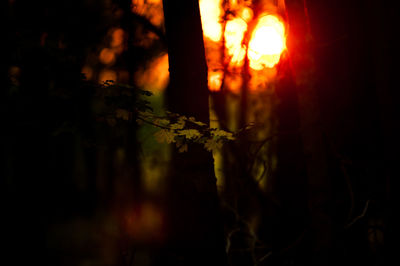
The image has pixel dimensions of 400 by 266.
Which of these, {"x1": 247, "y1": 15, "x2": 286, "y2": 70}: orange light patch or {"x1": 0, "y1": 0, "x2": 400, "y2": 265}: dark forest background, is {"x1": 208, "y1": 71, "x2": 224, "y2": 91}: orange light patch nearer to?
{"x1": 247, "y1": 15, "x2": 286, "y2": 70}: orange light patch

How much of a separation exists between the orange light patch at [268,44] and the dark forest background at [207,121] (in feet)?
1.55

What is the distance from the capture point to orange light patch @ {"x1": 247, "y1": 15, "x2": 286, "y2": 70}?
522 centimetres

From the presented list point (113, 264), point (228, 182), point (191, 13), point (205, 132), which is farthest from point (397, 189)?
point (113, 264)

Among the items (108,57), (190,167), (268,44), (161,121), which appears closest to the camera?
(161,121)

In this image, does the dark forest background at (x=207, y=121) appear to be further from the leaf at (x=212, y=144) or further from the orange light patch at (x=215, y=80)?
the orange light patch at (x=215, y=80)

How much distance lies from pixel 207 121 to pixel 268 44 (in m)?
2.96

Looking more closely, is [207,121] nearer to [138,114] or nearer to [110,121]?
[138,114]

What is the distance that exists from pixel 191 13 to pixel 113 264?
512 inches

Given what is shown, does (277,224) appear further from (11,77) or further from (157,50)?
(11,77)

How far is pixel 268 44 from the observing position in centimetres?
546

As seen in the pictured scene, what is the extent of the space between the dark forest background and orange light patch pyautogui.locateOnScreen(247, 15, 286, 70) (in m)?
0.47

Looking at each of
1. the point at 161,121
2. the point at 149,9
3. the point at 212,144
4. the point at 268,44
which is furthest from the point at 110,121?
the point at 149,9

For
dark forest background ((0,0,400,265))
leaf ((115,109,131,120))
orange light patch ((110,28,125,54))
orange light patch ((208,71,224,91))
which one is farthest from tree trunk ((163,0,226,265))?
orange light patch ((110,28,125,54))

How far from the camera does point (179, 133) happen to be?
290 centimetres
